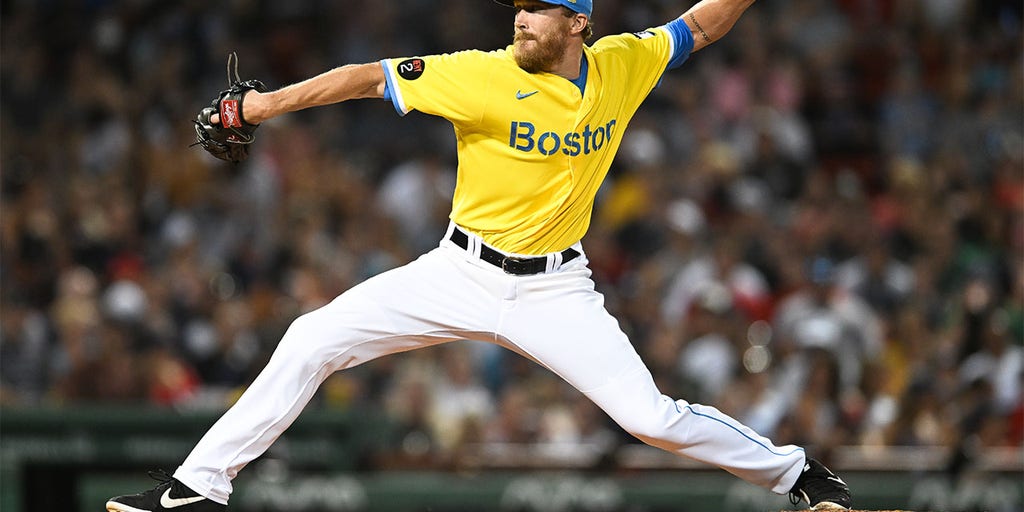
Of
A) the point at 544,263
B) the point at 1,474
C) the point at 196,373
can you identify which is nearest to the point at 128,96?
the point at 196,373

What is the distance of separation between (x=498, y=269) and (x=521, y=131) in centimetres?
51

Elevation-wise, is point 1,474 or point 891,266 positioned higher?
point 891,266

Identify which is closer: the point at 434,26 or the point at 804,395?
the point at 804,395

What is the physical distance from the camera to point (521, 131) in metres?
5.31

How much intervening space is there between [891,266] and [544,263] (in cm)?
652

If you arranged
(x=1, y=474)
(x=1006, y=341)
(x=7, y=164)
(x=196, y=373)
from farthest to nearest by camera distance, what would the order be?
(x=7, y=164), (x=196, y=373), (x=1006, y=341), (x=1, y=474)

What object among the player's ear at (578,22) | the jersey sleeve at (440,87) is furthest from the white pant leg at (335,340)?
the player's ear at (578,22)

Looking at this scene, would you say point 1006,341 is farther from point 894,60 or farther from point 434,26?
point 434,26

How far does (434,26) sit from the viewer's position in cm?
1350

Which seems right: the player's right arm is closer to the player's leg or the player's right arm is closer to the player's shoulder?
the player's leg

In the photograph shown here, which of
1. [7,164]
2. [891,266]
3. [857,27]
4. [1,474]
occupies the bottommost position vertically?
[1,474]

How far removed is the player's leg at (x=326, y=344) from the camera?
207 inches

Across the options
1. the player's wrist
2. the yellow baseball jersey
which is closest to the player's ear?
the yellow baseball jersey

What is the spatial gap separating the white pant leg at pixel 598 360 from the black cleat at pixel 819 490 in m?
0.36
